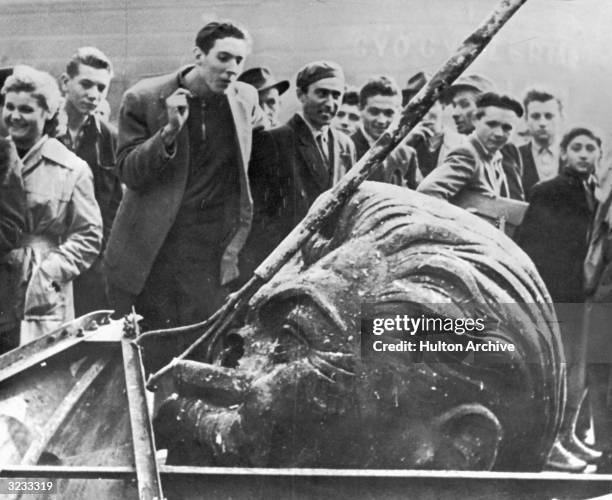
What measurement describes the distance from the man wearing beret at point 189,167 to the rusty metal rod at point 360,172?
243mm

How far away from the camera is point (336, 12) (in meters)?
5.13

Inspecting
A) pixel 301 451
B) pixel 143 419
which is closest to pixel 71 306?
pixel 143 419

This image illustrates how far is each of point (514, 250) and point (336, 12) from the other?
1.67m

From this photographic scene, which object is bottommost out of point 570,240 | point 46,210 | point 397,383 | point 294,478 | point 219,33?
point 294,478

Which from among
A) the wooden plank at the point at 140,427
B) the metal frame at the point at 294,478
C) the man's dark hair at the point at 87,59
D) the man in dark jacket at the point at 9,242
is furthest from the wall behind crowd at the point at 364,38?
the metal frame at the point at 294,478

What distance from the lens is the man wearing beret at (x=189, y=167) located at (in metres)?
5.13

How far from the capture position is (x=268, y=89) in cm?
512

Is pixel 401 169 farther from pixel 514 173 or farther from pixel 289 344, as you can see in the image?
pixel 289 344

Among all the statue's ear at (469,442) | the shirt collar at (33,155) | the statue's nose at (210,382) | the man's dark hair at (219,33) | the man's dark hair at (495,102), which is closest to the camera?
the statue's ear at (469,442)

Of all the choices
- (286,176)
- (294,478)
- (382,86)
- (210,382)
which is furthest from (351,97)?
(294,478)

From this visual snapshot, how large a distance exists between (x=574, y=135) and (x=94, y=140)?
2723mm

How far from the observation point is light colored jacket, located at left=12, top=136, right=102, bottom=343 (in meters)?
5.22

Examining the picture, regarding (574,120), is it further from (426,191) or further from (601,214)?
(426,191)

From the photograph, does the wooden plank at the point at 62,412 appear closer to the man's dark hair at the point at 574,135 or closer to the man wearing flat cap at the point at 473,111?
the man wearing flat cap at the point at 473,111
